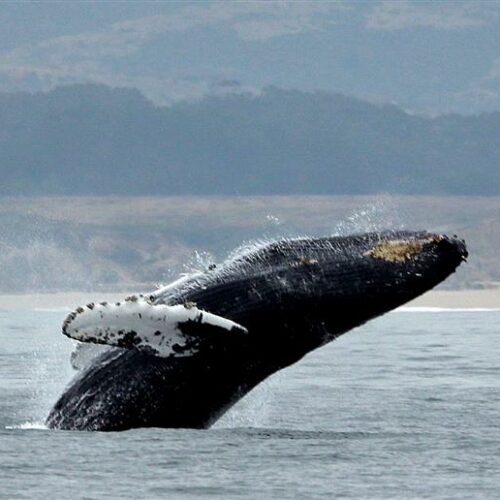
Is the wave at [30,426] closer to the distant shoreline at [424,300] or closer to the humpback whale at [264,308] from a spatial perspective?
the humpback whale at [264,308]

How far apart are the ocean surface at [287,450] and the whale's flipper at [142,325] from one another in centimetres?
104

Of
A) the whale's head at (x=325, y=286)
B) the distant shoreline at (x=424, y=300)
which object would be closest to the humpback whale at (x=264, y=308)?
the whale's head at (x=325, y=286)

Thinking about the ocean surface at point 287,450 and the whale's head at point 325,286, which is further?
the whale's head at point 325,286

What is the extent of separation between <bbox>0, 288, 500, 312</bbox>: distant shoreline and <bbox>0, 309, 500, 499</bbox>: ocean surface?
89591 millimetres

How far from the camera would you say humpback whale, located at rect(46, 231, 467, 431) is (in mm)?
17484

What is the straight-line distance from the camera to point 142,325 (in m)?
16.3

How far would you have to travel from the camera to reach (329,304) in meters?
17.6

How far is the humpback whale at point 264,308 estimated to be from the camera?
17484 mm

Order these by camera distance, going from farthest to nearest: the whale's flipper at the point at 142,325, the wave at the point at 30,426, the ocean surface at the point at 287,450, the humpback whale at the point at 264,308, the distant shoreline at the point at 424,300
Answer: the distant shoreline at the point at 424,300, the wave at the point at 30,426, the humpback whale at the point at 264,308, the whale's flipper at the point at 142,325, the ocean surface at the point at 287,450

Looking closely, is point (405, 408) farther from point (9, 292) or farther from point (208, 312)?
point (9, 292)

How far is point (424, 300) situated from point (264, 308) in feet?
367

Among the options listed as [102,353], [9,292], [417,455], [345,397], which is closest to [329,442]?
[417,455]

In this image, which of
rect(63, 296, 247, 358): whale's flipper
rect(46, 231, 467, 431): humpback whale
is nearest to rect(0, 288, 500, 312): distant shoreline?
rect(46, 231, 467, 431): humpback whale

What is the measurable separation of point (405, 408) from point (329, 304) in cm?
429
